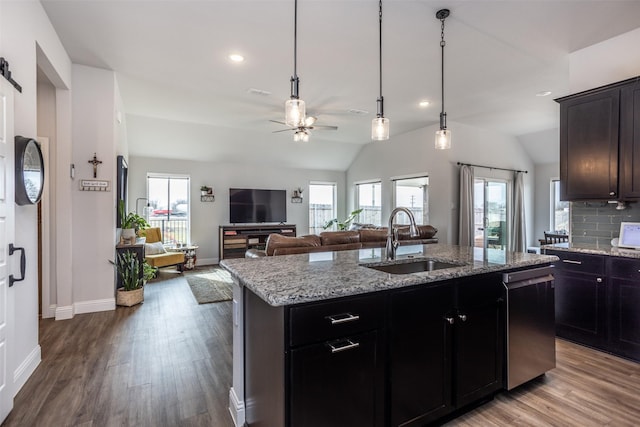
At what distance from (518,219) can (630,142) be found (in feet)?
15.7

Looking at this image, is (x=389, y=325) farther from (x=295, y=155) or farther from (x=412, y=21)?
(x=295, y=155)

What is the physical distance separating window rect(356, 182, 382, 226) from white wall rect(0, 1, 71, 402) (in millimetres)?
6628

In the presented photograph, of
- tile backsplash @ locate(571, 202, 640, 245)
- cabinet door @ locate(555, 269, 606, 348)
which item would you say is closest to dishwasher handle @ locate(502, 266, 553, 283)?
cabinet door @ locate(555, 269, 606, 348)

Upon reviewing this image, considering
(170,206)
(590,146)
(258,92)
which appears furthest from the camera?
(170,206)

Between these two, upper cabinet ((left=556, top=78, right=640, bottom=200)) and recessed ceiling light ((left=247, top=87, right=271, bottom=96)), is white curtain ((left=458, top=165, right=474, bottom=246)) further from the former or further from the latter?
recessed ceiling light ((left=247, top=87, right=271, bottom=96))

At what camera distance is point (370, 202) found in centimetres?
838

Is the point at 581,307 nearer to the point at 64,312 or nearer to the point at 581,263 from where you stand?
the point at 581,263

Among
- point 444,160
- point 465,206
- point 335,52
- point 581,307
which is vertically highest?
point 335,52

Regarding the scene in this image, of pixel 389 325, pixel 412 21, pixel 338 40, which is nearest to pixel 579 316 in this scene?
pixel 389 325

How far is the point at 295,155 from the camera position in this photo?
802cm

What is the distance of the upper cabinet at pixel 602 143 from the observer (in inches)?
107

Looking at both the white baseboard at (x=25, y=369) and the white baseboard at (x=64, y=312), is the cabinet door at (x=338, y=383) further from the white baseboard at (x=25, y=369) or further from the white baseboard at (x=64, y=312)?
the white baseboard at (x=64, y=312)

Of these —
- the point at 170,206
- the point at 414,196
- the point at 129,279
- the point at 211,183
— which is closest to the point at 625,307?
the point at 414,196

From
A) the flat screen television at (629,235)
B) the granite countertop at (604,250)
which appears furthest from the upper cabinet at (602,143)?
the granite countertop at (604,250)
